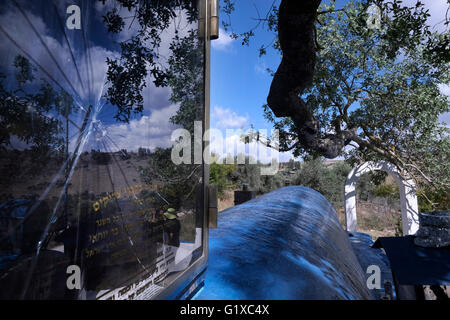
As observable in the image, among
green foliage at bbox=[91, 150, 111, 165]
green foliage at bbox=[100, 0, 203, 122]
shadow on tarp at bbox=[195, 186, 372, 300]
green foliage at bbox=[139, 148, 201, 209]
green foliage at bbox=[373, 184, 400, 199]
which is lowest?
green foliage at bbox=[373, 184, 400, 199]

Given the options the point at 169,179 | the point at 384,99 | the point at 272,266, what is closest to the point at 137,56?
the point at 169,179

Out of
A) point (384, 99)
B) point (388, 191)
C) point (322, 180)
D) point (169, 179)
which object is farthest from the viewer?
point (322, 180)

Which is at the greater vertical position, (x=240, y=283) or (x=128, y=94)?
(x=128, y=94)

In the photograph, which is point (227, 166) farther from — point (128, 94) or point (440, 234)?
point (128, 94)

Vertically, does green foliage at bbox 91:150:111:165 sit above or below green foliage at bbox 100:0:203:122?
below

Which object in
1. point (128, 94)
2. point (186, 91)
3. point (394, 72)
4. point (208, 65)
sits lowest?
point (128, 94)

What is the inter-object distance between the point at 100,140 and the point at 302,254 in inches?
56.3

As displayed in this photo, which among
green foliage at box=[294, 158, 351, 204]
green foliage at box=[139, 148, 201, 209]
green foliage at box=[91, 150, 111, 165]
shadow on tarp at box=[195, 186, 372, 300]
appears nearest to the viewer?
green foliage at box=[91, 150, 111, 165]

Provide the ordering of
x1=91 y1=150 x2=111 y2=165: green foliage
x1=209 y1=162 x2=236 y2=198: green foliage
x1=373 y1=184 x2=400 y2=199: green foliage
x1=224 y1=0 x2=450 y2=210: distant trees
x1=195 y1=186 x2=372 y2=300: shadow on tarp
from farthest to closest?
x1=209 y1=162 x2=236 y2=198: green foliage
x1=373 y1=184 x2=400 y2=199: green foliage
x1=224 y1=0 x2=450 y2=210: distant trees
x1=195 y1=186 x2=372 y2=300: shadow on tarp
x1=91 y1=150 x2=111 y2=165: green foliage

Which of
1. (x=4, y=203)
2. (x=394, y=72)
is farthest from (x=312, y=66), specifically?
(x=394, y=72)

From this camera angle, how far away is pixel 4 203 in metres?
0.50

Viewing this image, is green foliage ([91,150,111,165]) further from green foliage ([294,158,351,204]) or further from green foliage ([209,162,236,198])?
green foliage ([294,158,351,204])

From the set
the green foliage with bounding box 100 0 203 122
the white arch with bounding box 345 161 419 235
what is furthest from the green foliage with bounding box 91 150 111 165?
the white arch with bounding box 345 161 419 235

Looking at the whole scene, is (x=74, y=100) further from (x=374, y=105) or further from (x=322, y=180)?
(x=322, y=180)
